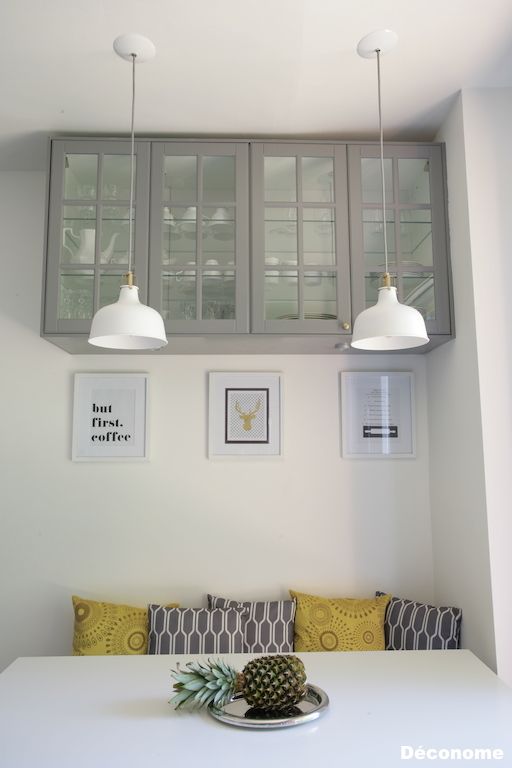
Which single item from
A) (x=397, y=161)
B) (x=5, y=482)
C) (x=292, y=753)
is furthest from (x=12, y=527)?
(x=397, y=161)

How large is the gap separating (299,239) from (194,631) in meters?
1.56

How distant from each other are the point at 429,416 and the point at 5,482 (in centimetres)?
188

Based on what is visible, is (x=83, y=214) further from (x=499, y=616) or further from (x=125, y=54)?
(x=499, y=616)

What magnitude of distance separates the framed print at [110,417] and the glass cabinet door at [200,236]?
0.51 meters

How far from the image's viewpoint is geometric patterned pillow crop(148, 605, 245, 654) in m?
2.32

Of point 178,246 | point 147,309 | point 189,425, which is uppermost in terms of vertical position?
point 178,246

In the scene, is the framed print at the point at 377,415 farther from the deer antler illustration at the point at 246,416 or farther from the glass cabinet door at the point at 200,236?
the glass cabinet door at the point at 200,236

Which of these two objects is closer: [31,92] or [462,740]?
[462,740]

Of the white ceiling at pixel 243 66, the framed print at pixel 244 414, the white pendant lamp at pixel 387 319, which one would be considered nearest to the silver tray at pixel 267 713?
the white pendant lamp at pixel 387 319

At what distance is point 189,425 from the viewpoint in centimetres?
270

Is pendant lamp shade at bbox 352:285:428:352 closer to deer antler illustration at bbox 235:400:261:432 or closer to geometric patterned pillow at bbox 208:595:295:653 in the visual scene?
deer antler illustration at bbox 235:400:261:432

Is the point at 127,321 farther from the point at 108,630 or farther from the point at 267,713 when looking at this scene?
the point at 108,630

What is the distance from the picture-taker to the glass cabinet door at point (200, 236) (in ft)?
7.64

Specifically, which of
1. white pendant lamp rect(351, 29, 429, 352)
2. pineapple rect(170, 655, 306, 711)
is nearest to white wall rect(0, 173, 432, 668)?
white pendant lamp rect(351, 29, 429, 352)
